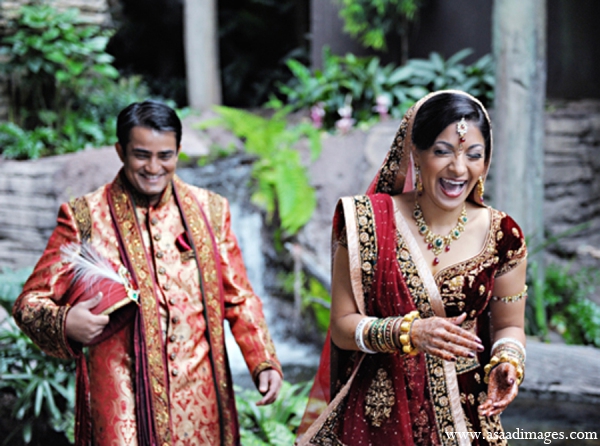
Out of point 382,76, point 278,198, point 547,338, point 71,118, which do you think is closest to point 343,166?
point 278,198

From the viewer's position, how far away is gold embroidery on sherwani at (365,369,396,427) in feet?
6.80

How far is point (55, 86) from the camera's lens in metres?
8.54

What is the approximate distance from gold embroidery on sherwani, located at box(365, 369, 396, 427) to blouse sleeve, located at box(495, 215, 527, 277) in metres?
0.52

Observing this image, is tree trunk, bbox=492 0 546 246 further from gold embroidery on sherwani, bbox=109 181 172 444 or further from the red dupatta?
gold embroidery on sherwani, bbox=109 181 172 444

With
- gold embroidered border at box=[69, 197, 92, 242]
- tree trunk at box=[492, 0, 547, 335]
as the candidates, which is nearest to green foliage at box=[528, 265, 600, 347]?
tree trunk at box=[492, 0, 547, 335]

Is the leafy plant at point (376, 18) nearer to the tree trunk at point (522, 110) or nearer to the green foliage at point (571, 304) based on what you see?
the tree trunk at point (522, 110)

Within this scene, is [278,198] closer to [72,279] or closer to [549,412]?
[549,412]

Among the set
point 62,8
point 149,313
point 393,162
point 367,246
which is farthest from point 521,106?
point 62,8

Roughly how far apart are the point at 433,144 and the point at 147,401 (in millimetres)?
1373

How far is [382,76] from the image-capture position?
809 centimetres

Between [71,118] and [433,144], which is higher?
[71,118]

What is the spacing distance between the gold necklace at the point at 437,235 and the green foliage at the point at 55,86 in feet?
21.6

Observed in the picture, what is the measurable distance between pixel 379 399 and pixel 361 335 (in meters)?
0.26

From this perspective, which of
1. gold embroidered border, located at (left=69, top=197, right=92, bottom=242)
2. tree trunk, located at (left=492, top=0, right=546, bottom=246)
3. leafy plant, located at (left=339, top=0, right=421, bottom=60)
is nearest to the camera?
gold embroidered border, located at (left=69, top=197, right=92, bottom=242)
